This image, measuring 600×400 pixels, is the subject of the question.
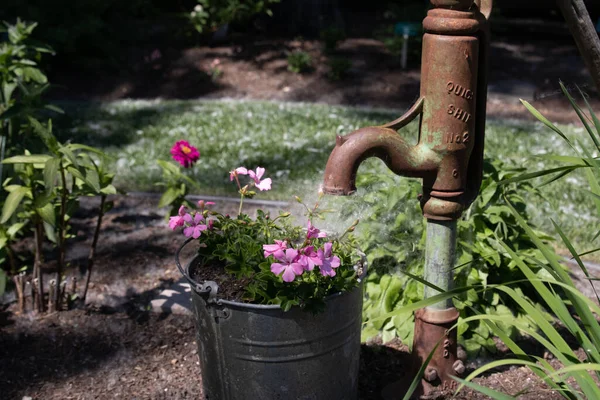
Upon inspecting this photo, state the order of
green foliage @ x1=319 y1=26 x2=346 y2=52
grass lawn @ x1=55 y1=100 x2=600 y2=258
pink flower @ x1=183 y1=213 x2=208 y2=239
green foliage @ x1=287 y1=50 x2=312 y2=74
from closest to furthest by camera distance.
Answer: pink flower @ x1=183 y1=213 x2=208 y2=239
grass lawn @ x1=55 y1=100 x2=600 y2=258
green foliage @ x1=287 y1=50 x2=312 y2=74
green foliage @ x1=319 y1=26 x2=346 y2=52

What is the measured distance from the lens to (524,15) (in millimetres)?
11492

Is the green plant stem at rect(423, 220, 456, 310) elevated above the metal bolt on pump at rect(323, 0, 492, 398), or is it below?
below

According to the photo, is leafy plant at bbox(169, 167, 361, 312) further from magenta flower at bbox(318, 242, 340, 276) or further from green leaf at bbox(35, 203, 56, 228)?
green leaf at bbox(35, 203, 56, 228)

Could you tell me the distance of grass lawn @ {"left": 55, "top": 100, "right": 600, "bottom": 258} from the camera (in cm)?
409

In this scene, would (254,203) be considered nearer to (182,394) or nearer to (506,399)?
(182,394)

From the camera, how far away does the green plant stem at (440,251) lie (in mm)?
2084

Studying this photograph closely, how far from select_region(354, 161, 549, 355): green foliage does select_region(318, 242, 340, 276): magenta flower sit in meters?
0.77

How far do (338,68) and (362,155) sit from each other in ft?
18.6

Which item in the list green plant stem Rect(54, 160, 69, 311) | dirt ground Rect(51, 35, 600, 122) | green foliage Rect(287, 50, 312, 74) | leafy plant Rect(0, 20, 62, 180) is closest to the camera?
green plant stem Rect(54, 160, 69, 311)

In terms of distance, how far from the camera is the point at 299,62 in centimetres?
759

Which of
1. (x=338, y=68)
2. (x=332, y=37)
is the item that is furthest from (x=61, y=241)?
(x=332, y=37)

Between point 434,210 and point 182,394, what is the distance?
3.38 feet

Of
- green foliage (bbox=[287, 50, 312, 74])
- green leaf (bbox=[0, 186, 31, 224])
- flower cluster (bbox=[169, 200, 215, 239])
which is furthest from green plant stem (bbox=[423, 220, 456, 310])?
green foliage (bbox=[287, 50, 312, 74])

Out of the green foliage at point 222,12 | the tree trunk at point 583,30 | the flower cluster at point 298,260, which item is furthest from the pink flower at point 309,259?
the green foliage at point 222,12
